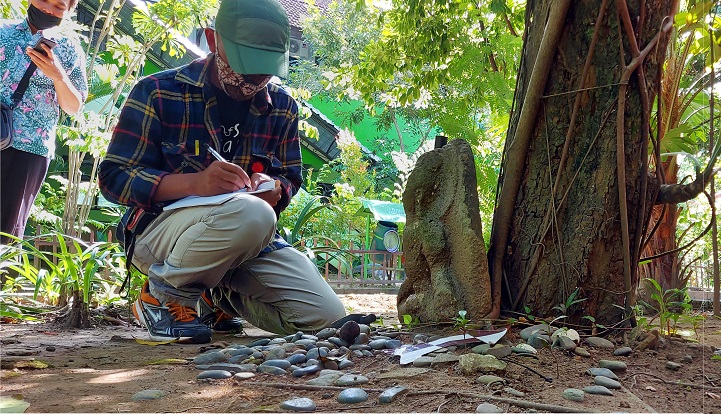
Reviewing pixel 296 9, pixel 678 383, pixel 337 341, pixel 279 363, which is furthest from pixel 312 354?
pixel 296 9

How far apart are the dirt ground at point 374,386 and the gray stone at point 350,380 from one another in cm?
3

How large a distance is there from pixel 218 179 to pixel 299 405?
4.55ft

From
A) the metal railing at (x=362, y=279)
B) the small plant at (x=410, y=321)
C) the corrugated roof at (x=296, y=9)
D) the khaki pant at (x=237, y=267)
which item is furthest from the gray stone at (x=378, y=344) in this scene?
the corrugated roof at (x=296, y=9)

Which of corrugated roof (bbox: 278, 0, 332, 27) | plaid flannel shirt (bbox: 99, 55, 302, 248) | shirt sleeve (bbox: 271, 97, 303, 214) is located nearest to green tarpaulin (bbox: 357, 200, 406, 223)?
corrugated roof (bbox: 278, 0, 332, 27)

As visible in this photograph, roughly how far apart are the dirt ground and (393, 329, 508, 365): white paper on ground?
0.12ft

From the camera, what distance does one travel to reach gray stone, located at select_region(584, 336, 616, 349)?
79.2 inches

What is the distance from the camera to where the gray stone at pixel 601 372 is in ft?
5.58

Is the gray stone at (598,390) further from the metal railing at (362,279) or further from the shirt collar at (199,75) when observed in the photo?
the metal railing at (362,279)

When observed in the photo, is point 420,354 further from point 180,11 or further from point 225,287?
point 180,11

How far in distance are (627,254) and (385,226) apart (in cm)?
989

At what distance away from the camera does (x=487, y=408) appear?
1.40m

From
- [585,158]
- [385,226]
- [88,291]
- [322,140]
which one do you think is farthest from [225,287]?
[322,140]

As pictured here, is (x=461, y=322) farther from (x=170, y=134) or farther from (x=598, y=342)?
(x=170, y=134)

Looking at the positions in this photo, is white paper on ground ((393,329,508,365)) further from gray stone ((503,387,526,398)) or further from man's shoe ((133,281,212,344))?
man's shoe ((133,281,212,344))
